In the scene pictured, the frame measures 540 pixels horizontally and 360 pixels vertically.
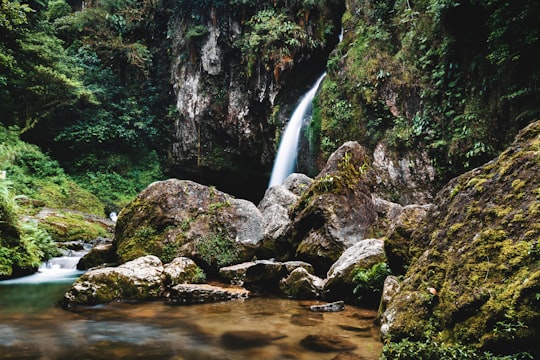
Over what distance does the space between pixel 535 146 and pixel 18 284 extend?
7.84 metres

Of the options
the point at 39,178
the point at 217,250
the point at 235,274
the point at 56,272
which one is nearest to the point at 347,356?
the point at 235,274

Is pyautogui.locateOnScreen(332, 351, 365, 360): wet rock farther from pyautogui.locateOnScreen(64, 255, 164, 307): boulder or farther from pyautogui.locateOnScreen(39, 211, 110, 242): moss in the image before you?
pyautogui.locateOnScreen(39, 211, 110, 242): moss

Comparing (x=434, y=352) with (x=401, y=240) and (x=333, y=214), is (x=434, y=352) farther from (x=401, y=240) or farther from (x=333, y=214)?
(x=333, y=214)

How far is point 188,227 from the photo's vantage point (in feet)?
26.0

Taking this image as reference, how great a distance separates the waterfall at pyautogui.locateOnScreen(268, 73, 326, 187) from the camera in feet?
48.9

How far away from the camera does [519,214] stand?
2939 millimetres

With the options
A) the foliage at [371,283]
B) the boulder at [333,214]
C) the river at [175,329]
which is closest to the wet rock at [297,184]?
the boulder at [333,214]

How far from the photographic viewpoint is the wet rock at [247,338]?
12.1 feet

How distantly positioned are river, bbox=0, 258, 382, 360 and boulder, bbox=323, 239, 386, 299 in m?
0.34

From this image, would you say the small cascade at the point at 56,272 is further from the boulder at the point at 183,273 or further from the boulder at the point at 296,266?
the boulder at the point at 296,266

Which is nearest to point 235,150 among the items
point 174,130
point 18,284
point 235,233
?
point 174,130

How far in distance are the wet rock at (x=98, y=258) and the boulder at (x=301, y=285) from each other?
4.15 metres

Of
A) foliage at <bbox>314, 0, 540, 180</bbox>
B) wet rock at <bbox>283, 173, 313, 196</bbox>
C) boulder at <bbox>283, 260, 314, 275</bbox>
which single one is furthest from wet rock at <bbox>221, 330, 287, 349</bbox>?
foliage at <bbox>314, 0, 540, 180</bbox>

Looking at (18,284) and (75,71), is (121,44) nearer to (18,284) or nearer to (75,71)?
(75,71)
